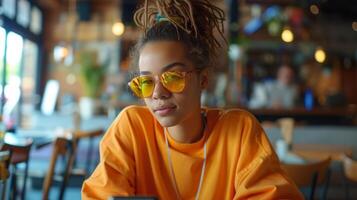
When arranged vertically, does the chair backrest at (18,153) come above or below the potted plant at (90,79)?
below

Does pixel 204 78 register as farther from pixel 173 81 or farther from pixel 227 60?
pixel 227 60

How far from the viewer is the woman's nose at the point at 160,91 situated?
975 millimetres

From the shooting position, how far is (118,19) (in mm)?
10750

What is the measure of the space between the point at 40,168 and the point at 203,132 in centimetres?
409

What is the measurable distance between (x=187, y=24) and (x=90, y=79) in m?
5.21

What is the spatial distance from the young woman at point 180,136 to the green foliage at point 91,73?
496cm

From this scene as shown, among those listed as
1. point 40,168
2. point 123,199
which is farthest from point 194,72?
point 40,168

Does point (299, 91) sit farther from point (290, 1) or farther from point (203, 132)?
point (203, 132)

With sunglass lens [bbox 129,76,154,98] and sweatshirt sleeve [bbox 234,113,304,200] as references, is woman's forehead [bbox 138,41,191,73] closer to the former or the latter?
sunglass lens [bbox 129,76,154,98]

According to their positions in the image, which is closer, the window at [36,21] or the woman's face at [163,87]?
the woman's face at [163,87]

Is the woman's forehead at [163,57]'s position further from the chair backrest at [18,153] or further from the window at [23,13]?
the window at [23,13]

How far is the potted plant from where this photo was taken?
5.97m

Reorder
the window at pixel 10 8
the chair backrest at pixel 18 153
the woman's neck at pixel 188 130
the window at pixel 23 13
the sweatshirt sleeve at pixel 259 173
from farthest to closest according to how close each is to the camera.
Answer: the window at pixel 23 13, the window at pixel 10 8, the chair backrest at pixel 18 153, the woman's neck at pixel 188 130, the sweatshirt sleeve at pixel 259 173

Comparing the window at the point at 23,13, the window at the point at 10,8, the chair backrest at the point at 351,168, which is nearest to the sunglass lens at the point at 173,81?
the chair backrest at the point at 351,168
